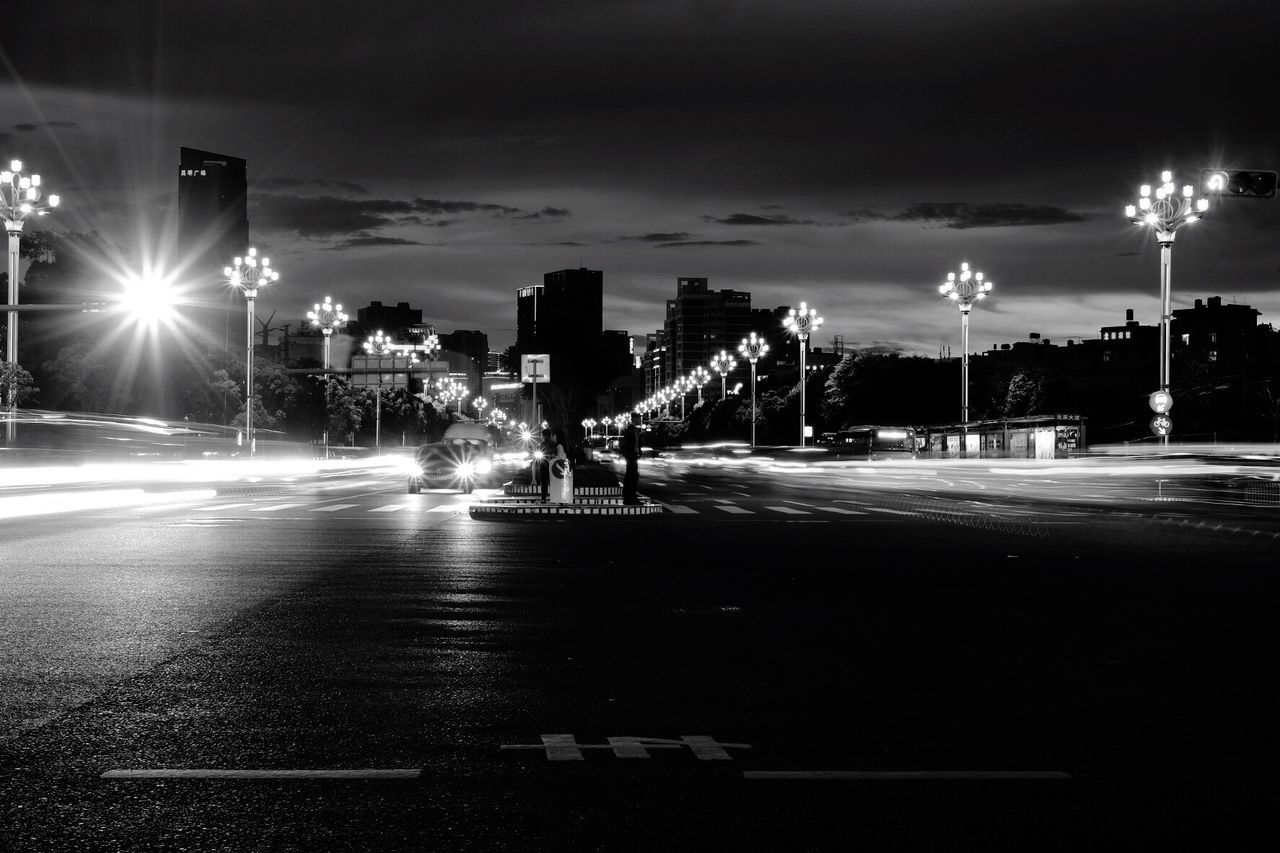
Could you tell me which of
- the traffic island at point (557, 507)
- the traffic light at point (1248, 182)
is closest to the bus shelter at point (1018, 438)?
the traffic light at point (1248, 182)

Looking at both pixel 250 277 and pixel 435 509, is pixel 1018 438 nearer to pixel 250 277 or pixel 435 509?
pixel 250 277

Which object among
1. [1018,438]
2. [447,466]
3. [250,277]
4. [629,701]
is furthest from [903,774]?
[250,277]

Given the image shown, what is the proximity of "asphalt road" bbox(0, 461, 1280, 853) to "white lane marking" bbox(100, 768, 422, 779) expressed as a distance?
2 centimetres

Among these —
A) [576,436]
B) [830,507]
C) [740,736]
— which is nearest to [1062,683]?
[740,736]

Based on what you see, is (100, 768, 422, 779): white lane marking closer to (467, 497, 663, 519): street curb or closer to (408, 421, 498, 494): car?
(467, 497, 663, 519): street curb

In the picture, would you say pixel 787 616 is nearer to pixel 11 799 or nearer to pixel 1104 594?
pixel 1104 594

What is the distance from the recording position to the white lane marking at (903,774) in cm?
535

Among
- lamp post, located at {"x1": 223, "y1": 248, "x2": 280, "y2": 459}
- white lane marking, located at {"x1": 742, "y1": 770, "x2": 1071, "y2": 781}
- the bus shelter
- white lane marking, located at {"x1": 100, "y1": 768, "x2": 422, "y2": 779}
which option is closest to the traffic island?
white lane marking, located at {"x1": 100, "y1": 768, "x2": 422, "y2": 779}

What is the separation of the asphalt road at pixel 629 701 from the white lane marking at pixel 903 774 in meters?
0.02

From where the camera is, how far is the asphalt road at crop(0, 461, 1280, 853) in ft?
15.6

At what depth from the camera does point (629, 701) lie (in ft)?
22.7

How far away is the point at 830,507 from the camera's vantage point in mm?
29203

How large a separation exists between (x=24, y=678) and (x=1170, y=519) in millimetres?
22009

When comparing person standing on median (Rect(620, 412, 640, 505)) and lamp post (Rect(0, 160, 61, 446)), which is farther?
lamp post (Rect(0, 160, 61, 446))
